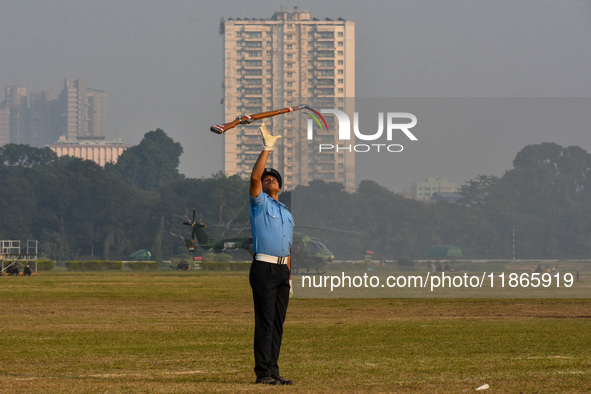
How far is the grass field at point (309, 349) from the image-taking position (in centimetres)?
1365

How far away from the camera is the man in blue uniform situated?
1377 centimetres

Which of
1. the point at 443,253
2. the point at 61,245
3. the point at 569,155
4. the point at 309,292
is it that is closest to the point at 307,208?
the point at 443,253

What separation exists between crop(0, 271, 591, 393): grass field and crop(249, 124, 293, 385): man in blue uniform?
404 millimetres

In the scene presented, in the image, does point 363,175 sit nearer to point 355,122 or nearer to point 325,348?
point 355,122

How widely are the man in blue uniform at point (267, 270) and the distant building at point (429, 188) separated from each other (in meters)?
51.3

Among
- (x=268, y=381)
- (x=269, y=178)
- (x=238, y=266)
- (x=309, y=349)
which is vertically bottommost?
(x=238, y=266)

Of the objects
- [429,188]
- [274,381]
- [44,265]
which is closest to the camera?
[274,381]

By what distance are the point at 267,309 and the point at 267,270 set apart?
1.58ft

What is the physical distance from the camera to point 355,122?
180 feet

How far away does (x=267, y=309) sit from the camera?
13859 millimetres

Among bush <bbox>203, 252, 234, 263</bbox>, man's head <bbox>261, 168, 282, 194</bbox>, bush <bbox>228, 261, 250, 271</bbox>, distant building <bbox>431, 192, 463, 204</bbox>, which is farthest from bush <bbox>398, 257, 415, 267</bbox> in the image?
bush <bbox>203, 252, 234, 263</bbox>

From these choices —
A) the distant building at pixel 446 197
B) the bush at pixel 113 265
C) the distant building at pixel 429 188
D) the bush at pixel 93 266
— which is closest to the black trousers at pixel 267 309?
the distant building at pixel 429 188

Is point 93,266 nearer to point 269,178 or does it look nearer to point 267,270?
point 269,178

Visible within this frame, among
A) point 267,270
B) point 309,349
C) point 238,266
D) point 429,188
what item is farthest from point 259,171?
point 238,266
